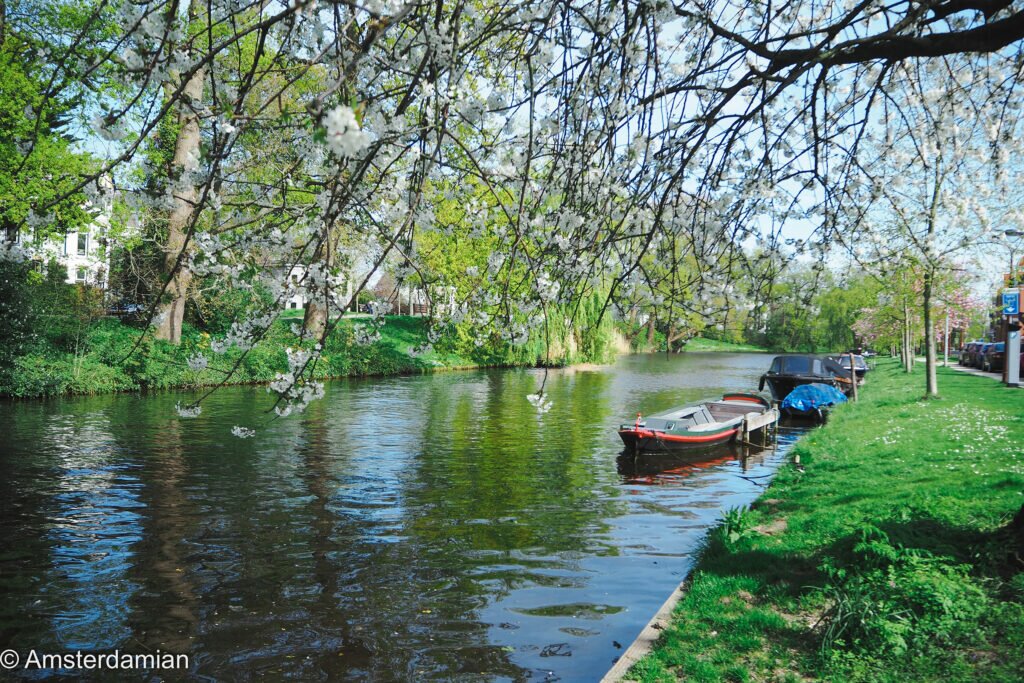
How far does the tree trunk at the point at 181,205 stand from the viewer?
10.3 feet

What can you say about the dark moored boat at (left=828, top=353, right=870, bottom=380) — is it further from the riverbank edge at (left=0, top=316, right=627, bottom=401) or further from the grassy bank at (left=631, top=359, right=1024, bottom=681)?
the grassy bank at (left=631, top=359, right=1024, bottom=681)

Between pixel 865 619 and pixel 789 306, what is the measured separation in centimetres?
260

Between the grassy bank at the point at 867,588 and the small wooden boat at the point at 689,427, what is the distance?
4.08 meters

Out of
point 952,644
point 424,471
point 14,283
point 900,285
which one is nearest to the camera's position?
point 952,644

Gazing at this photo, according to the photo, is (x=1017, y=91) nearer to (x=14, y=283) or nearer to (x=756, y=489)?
(x=756, y=489)

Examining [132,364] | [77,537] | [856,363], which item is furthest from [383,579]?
[856,363]

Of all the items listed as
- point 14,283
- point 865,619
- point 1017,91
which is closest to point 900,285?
point 1017,91

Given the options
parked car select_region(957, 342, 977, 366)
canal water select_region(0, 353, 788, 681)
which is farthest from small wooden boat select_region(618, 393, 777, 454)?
parked car select_region(957, 342, 977, 366)

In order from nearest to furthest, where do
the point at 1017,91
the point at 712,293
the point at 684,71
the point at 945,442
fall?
the point at 712,293 < the point at 684,71 < the point at 1017,91 < the point at 945,442

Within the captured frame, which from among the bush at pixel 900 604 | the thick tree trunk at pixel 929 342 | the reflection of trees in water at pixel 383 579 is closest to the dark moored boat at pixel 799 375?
the thick tree trunk at pixel 929 342

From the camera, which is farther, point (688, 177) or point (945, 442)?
point (945, 442)

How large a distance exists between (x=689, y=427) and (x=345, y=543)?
7990 millimetres

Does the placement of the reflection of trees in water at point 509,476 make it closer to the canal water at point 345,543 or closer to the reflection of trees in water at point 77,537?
the canal water at point 345,543

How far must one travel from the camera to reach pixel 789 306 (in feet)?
20.0
